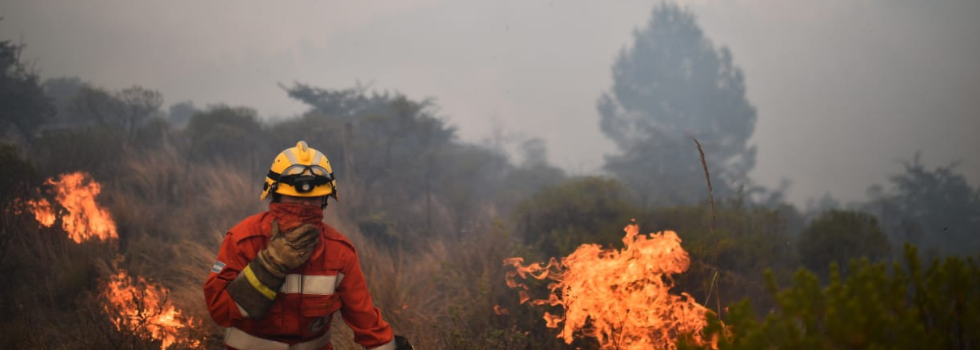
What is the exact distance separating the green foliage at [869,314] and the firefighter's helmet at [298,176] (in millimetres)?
2048

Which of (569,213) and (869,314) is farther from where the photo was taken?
(569,213)

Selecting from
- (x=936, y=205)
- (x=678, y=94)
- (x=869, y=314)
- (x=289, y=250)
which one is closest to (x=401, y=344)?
(x=289, y=250)

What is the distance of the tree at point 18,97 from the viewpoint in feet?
34.1

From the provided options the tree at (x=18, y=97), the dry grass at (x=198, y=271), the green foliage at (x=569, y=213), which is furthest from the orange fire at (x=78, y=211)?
the green foliage at (x=569, y=213)

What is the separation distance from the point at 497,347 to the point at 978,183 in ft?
86.0

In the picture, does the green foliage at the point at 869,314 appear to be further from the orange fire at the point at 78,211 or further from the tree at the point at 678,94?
the tree at the point at 678,94

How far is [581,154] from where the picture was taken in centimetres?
8831

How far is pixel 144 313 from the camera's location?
4223 mm

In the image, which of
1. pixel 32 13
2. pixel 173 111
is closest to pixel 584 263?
pixel 32 13

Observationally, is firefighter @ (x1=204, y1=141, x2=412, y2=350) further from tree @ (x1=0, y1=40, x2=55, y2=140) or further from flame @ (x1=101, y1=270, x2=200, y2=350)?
tree @ (x1=0, y1=40, x2=55, y2=140)

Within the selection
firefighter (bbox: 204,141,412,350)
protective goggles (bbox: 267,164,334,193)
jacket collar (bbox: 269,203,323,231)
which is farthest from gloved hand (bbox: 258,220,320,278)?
protective goggles (bbox: 267,164,334,193)

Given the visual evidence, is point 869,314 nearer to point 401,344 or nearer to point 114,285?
point 401,344

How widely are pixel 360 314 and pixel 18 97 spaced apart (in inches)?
502

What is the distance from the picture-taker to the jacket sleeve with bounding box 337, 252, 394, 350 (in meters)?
2.61
